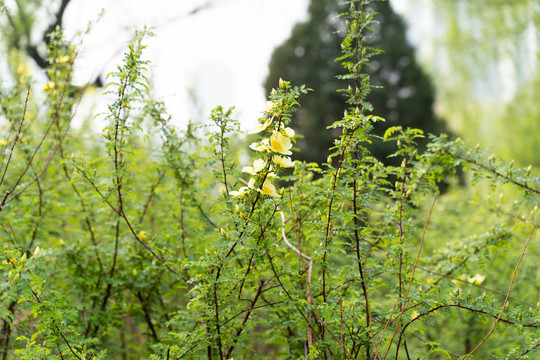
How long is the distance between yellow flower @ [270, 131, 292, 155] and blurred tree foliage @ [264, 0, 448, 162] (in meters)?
7.25

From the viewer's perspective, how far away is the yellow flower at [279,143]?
48.1 inches

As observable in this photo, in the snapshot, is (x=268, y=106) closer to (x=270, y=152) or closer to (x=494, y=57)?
(x=270, y=152)

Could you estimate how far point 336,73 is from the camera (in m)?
8.84

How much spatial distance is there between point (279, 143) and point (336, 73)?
8027 millimetres

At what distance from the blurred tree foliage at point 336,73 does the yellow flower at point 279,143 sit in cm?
725

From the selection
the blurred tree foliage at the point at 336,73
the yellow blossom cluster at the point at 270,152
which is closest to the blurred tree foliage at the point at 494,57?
the blurred tree foliage at the point at 336,73

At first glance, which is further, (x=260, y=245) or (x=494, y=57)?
(x=494, y=57)

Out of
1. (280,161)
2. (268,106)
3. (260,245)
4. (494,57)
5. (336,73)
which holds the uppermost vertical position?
(336,73)

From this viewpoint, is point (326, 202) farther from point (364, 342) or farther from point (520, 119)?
point (520, 119)

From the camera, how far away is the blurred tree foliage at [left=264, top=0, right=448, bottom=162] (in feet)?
28.6

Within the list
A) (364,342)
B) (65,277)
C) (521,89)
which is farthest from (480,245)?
(521,89)

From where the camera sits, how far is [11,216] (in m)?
2.03

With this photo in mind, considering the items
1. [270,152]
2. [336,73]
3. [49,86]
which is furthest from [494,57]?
[270,152]

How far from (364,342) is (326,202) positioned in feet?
1.66
